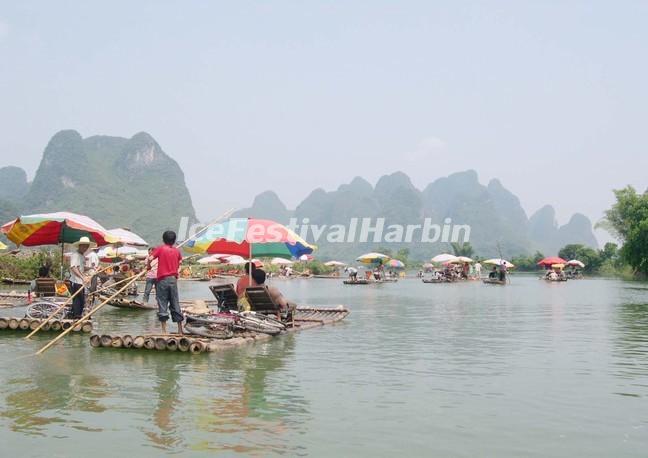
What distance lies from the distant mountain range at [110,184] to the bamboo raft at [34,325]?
105538 millimetres

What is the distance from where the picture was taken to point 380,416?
19.5ft

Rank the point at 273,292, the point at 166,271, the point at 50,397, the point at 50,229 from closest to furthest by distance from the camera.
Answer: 1. the point at 50,397
2. the point at 166,271
3. the point at 273,292
4. the point at 50,229

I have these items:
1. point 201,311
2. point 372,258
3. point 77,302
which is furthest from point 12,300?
point 372,258

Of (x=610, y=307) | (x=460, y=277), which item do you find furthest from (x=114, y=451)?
(x=460, y=277)

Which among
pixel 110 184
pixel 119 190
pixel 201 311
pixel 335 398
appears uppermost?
Answer: pixel 110 184

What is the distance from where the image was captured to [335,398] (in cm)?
670

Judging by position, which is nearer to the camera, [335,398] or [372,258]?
[335,398]

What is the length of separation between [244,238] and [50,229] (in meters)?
3.74

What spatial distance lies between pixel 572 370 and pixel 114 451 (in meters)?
6.06

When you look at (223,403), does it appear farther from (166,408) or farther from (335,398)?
(335,398)

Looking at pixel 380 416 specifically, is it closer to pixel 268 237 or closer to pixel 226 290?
pixel 226 290

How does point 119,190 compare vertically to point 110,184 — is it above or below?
below

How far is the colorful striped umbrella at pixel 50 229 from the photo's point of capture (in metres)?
12.1

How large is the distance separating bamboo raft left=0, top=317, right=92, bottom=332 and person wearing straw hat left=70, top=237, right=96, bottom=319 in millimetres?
213
